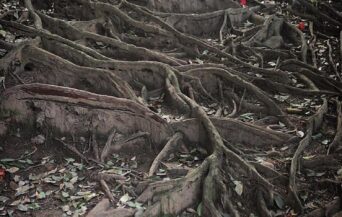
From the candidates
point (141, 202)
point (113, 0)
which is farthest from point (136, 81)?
point (113, 0)

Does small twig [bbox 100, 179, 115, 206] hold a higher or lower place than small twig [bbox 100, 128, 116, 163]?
lower

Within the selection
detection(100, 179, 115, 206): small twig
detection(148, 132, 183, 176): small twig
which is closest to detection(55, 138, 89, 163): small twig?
detection(100, 179, 115, 206): small twig

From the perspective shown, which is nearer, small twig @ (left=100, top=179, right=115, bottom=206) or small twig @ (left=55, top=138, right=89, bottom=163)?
small twig @ (left=100, top=179, right=115, bottom=206)

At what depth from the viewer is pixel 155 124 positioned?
5.12 metres

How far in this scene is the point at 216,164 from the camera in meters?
4.59

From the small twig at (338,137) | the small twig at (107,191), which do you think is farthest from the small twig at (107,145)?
the small twig at (338,137)

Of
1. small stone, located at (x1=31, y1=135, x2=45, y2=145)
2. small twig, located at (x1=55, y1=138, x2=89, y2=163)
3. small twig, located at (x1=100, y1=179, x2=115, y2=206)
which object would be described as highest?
small stone, located at (x1=31, y1=135, x2=45, y2=145)

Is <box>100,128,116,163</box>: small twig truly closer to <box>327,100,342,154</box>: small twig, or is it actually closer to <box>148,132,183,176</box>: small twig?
<box>148,132,183,176</box>: small twig

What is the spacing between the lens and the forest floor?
177 inches

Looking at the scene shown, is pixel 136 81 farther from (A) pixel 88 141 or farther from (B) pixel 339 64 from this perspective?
(B) pixel 339 64

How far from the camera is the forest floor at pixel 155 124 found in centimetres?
449

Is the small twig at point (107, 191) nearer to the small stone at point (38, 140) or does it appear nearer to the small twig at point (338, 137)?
the small stone at point (38, 140)

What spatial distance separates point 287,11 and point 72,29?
5.47m

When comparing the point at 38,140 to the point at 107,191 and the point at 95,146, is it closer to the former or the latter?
the point at 95,146
